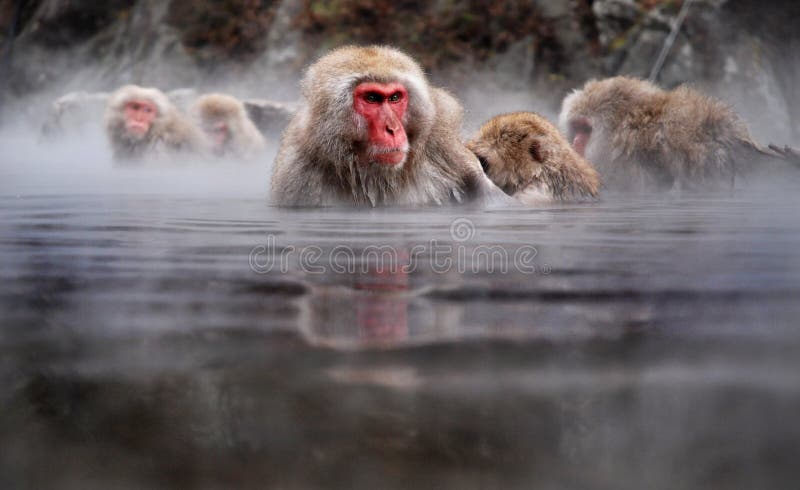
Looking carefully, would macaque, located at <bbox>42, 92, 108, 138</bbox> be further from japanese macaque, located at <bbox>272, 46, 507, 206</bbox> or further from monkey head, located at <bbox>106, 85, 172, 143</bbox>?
japanese macaque, located at <bbox>272, 46, 507, 206</bbox>

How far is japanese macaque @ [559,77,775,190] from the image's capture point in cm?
622

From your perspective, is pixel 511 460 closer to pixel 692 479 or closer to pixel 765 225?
pixel 692 479

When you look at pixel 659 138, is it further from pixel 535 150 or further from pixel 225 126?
pixel 225 126

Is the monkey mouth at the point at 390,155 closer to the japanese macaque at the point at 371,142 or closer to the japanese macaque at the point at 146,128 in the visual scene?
the japanese macaque at the point at 371,142

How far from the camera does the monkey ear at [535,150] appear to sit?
5.52m

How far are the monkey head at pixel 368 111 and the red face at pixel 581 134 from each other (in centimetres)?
228

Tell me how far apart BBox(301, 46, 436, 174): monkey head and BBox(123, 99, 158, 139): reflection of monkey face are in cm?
570

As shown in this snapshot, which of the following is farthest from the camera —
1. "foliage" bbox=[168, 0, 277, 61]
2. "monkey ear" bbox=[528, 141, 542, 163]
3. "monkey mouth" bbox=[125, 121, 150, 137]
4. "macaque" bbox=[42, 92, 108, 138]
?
"foliage" bbox=[168, 0, 277, 61]

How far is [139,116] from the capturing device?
10.0 metres

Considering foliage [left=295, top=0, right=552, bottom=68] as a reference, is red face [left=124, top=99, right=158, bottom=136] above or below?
below

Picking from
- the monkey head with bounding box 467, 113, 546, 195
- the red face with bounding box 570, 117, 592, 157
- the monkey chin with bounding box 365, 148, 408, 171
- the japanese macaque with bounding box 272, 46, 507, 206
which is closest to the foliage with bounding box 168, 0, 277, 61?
the red face with bounding box 570, 117, 592, 157

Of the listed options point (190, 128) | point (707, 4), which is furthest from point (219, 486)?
point (707, 4)

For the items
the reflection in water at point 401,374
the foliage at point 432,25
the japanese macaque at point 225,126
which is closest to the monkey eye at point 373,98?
the reflection in water at point 401,374

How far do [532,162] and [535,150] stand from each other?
0.10 meters
